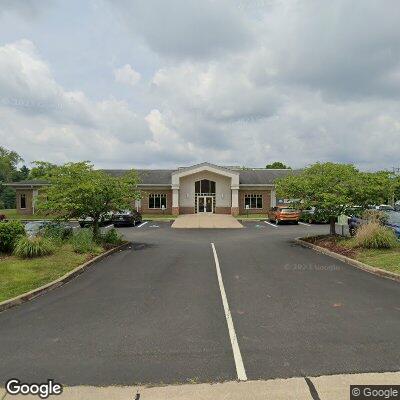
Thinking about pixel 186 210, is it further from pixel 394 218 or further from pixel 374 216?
pixel 374 216

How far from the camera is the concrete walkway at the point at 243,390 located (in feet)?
12.8

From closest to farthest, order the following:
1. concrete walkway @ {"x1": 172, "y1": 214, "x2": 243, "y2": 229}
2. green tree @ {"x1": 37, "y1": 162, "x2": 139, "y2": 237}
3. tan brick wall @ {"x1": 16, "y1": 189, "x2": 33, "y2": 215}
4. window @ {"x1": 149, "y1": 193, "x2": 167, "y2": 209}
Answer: green tree @ {"x1": 37, "y1": 162, "x2": 139, "y2": 237} < concrete walkway @ {"x1": 172, "y1": 214, "x2": 243, "y2": 229} < tan brick wall @ {"x1": 16, "y1": 189, "x2": 33, "y2": 215} < window @ {"x1": 149, "y1": 193, "x2": 167, "y2": 209}

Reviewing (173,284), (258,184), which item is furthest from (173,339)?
(258,184)

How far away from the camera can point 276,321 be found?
616cm

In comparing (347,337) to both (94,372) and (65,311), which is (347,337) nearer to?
(94,372)

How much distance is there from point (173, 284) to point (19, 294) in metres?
3.37

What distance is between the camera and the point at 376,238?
13.1 m

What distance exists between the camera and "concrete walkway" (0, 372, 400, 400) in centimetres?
390

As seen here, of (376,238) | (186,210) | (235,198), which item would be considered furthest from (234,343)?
(186,210)

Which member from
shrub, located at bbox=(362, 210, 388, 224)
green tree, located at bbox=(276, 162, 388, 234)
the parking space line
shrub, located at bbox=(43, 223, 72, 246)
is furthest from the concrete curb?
shrub, located at bbox=(43, 223, 72, 246)

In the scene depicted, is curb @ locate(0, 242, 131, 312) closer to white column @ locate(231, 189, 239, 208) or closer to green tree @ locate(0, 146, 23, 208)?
white column @ locate(231, 189, 239, 208)

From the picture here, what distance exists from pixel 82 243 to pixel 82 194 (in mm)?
2269

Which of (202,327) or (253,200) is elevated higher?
(253,200)

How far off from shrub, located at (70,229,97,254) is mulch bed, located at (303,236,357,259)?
29.6 ft
